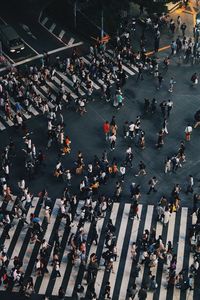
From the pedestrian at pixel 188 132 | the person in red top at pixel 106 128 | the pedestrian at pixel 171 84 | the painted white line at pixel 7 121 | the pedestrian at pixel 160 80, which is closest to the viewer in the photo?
the pedestrian at pixel 188 132

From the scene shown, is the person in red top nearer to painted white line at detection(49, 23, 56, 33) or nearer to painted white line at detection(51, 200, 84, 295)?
painted white line at detection(51, 200, 84, 295)

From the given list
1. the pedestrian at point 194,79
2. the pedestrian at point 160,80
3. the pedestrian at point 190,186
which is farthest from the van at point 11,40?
the pedestrian at point 190,186

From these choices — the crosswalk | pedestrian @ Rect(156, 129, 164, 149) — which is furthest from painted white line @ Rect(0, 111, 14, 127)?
pedestrian @ Rect(156, 129, 164, 149)

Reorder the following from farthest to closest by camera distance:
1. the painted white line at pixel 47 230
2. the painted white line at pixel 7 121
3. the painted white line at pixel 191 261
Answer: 1. the painted white line at pixel 7 121
2. the painted white line at pixel 47 230
3. the painted white line at pixel 191 261

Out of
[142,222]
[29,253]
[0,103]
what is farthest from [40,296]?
[0,103]

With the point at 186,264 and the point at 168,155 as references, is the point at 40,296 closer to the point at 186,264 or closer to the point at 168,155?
the point at 186,264

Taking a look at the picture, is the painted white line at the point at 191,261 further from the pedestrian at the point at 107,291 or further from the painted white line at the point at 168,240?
the pedestrian at the point at 107,291

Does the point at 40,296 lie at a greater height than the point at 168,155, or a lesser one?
lesser
